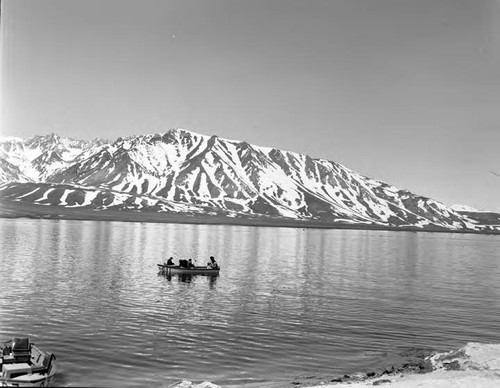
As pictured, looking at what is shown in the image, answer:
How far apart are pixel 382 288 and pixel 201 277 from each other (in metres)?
26.8

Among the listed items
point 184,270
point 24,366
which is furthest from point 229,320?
point 184,270

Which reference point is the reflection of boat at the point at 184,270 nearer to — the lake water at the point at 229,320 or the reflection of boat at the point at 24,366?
the lake water at the point at 229,320

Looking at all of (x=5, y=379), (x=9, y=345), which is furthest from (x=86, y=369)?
(x=5, y=379)

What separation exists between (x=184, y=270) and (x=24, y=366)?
54.1m

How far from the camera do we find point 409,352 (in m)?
36.9

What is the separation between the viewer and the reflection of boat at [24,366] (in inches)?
936

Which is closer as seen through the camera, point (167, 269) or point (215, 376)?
point (215, 376)

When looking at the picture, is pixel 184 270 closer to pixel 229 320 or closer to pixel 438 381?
pixel 229 320

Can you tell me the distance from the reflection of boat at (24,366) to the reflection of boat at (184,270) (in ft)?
168

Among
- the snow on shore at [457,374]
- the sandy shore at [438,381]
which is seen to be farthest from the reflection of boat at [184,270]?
the sandy shore at [438,381]

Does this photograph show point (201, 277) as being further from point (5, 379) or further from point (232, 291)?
point (5, 379)

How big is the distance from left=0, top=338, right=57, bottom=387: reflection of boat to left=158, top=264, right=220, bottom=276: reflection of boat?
2016 inches

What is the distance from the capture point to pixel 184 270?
79.1 meters

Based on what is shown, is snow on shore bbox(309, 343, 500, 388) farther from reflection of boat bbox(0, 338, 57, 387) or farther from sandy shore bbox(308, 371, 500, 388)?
reflection of boat bbox(0, 338, 57, 387)
